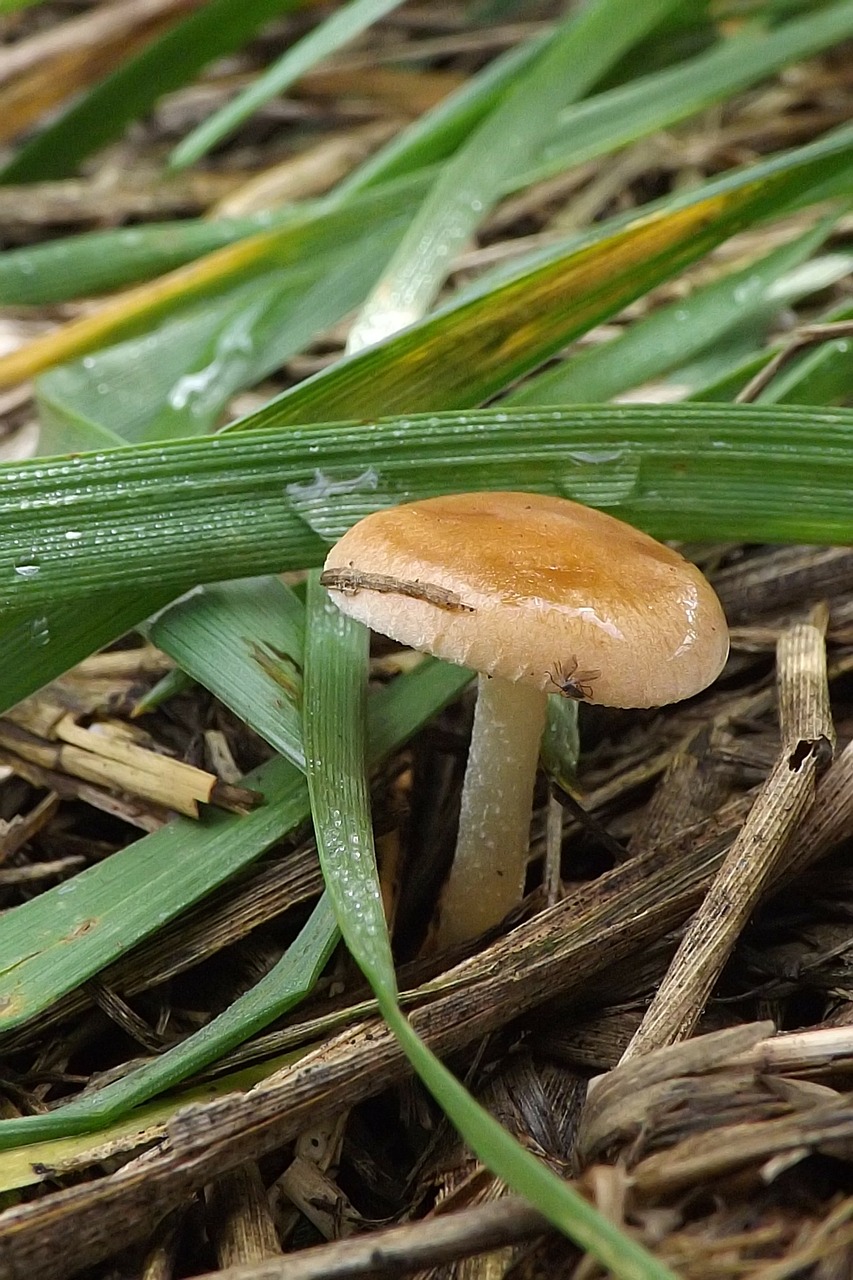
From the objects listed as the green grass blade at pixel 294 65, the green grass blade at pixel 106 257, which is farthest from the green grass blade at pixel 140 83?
the green grass blade at pixel 106 257

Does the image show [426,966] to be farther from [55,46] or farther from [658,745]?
[55,46]

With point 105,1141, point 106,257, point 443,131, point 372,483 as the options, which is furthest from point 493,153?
point 105,1141

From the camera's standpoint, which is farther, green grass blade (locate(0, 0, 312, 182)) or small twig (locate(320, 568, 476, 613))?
green grass blade (locate(0, 0, 312, 182))

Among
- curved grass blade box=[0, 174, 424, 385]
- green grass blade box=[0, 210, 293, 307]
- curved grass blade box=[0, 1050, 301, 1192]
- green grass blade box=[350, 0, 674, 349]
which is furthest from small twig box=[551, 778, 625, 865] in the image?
green grass blade box=[0, 210, 293, 307]

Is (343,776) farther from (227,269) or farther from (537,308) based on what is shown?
(227,269)

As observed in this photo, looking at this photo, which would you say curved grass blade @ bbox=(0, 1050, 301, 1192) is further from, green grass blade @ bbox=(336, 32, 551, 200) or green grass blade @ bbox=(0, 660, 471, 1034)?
green grass blade @ bbox=(336, 32, 551, 200)

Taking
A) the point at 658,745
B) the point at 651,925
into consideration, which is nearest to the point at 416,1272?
the point at 651,925
